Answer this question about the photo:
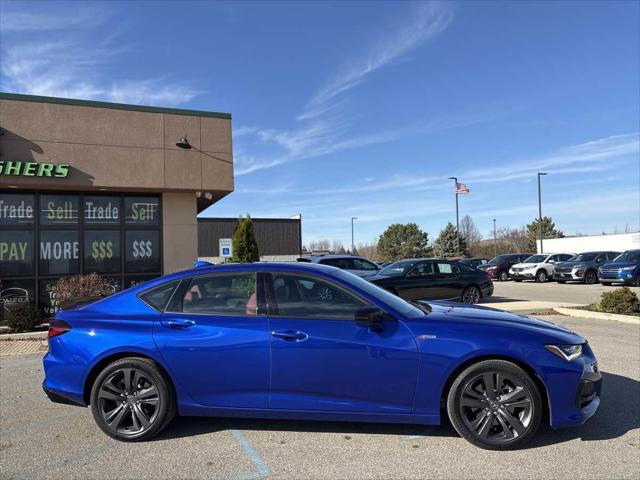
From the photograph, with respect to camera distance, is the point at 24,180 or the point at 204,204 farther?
the point at 204,204

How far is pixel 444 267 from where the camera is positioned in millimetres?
13531

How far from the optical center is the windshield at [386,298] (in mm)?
4102

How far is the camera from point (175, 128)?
39.6ft

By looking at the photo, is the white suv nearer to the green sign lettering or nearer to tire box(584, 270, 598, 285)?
A: tire box(584, 270, 598, 285)

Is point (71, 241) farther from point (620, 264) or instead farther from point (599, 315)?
point (620, 264)

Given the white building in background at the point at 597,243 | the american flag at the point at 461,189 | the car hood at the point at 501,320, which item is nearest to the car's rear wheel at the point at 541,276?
the american flag at the point at 461,189

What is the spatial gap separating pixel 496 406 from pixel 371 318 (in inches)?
46.9

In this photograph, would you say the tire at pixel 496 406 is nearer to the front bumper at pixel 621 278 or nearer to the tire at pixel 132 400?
the tire at pixel 132 400

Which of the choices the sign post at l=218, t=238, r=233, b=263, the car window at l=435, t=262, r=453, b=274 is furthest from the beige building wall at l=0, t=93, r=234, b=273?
the car window at l=435, t=262, r=453, b=274

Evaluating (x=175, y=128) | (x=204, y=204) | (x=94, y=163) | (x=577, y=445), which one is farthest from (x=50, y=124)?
(x=577, y=445)

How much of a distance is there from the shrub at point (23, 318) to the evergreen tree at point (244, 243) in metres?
5.87

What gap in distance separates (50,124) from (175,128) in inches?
110

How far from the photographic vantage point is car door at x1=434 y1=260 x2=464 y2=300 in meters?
13.2

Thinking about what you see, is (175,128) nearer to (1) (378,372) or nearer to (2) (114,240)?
(2) (114,240)
